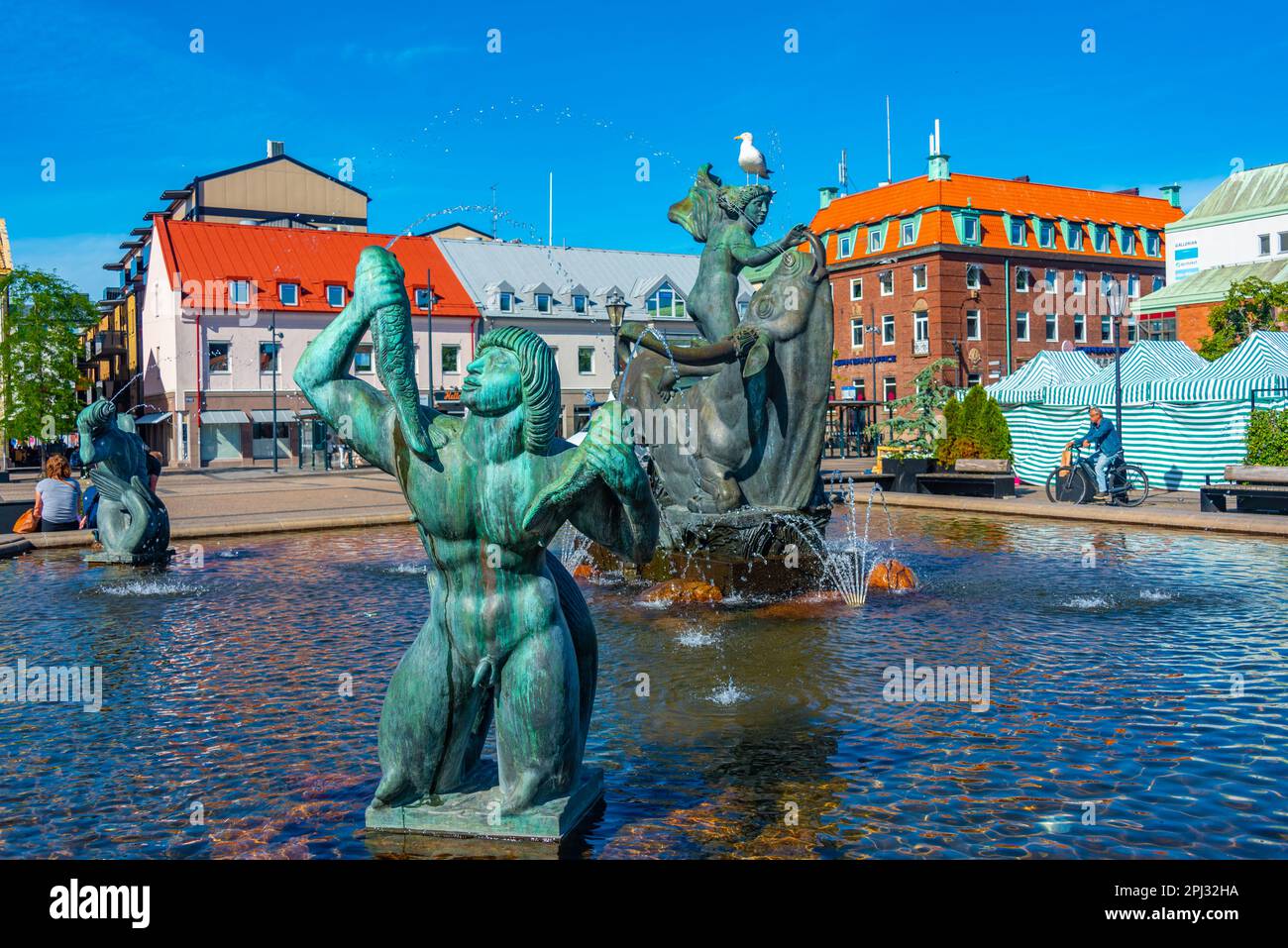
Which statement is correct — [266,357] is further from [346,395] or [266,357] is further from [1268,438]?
[346,395]

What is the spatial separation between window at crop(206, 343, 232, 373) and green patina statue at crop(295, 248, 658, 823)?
47.1m

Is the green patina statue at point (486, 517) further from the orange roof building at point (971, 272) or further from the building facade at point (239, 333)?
the orange roof building at point (971, 272)

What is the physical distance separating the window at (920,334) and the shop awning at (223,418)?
2978 cm

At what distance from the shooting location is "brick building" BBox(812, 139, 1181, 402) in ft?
175

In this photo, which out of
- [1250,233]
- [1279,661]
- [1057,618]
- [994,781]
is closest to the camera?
[994,781]

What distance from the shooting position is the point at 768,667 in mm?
6898

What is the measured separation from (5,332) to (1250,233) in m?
51.2

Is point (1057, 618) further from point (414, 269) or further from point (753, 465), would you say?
point (414, 269)

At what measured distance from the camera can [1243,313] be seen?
124ft

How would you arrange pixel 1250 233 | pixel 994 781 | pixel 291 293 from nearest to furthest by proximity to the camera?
pixel 994 781
pixel 1250 233
pixel 291 293

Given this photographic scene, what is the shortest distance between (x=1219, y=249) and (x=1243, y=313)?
971cm

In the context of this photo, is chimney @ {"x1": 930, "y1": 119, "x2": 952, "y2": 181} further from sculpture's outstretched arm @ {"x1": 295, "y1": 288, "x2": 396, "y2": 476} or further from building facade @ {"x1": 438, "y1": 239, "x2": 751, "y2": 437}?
sculpture's outstretched arm @ {"x1": 295, "y1": 288, "x2": 396, "y2": 476}
